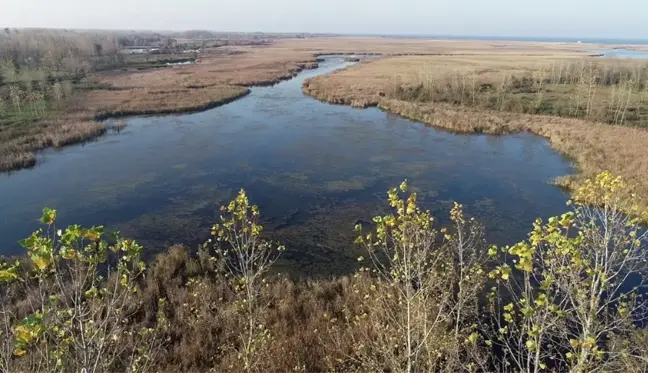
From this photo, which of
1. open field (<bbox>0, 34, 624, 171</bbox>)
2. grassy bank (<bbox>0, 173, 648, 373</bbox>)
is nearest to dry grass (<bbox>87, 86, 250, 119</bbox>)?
open field (<bbox>0, 34, 624, 171</bbox>)

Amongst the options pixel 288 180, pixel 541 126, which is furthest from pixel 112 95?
pixel 541 126

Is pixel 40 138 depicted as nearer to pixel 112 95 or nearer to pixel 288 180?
pixel 112 95

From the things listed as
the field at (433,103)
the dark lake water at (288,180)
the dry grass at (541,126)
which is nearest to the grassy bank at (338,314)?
the dark lake water at (288,180)

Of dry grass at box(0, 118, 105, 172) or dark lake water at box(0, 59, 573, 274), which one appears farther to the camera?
dry grass at box(0, 118, 105, 172)

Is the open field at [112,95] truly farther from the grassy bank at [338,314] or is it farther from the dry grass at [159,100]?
the grassy bank at [338,314]

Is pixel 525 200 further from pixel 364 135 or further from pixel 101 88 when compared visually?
pixel 101 88

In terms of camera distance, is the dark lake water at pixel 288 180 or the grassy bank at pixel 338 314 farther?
the dark lake water at pixel 288 180

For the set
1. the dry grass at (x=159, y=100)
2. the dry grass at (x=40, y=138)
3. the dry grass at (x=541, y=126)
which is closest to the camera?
the dry grass at (x=541, y=126)

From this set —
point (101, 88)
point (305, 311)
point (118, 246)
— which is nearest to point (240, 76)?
point (101, 88)

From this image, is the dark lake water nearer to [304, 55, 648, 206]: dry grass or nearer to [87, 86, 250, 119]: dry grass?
[304, 55, 648, 206]: dry grass

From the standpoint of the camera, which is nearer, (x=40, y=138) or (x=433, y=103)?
(x=40, y=138)
